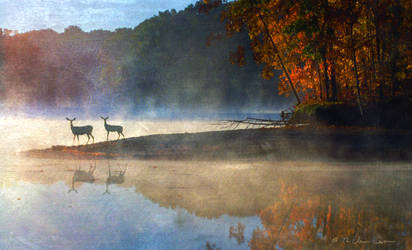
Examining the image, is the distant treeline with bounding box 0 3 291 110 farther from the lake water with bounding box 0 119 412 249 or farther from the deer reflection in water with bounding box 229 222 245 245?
the deer reflection in water with bounding box 229 222 245 245

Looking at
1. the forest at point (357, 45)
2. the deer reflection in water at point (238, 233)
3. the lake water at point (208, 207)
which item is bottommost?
the deer reflection in water at point (238, 233)

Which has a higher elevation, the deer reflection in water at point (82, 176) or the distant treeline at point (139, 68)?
the distant treeline at point (139, 68)

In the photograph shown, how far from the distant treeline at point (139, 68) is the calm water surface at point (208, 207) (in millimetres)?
49790

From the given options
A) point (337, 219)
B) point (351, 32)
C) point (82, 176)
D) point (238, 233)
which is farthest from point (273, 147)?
point (238, 233)

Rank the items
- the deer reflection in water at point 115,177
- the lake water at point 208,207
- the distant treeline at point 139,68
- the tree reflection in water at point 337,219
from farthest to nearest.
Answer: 1. the distant treeline at point 139,68
2. the deer reflection in water at point 115,177
3. the lake water at point 208,207
4. the tree reflection in water at point 337,219

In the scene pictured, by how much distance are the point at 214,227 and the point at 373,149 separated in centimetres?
803

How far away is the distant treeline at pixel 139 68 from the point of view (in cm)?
7162

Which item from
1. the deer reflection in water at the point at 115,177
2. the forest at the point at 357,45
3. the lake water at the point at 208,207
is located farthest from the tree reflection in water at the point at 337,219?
the forest at the point at 357,45

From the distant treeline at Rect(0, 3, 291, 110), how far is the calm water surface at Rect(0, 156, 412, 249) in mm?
49790

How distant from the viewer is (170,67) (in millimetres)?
76562

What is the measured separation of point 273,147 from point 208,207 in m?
6.62

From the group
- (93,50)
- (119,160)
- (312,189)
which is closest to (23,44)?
(93,50)

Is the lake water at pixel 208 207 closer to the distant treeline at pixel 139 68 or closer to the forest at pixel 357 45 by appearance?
the forest at pixel 357 45

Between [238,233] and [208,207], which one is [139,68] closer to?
[208,207]
